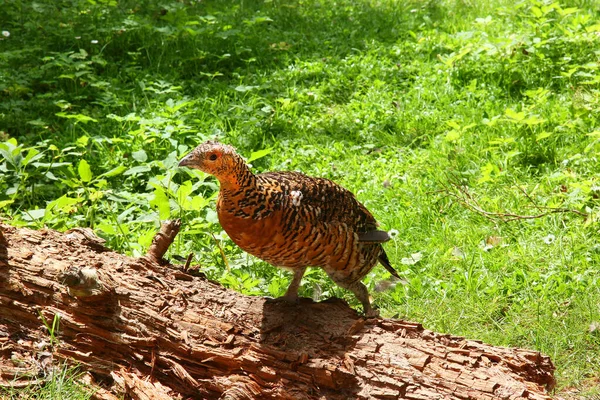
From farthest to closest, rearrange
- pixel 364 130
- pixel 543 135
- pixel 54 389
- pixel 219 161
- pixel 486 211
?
pixel 364 130
pixel 543 135
pixel 486 211
pixel 219 161
pixel 54 389

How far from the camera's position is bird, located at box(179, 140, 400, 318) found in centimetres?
357

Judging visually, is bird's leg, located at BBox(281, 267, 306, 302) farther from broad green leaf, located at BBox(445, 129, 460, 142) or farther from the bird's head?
broad green leaf, located at BBox(445, 129, 460, 142)

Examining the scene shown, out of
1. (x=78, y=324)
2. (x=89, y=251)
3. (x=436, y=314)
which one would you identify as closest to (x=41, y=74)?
(x=89, y=251)

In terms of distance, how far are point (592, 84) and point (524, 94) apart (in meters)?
0.66

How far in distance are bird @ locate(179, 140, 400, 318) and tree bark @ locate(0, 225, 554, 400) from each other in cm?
26

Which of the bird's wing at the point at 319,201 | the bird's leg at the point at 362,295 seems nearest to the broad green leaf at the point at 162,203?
the bird's wing at the point at 319,201

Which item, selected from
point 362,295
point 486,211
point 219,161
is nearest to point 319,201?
point 219,161

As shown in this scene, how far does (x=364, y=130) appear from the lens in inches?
261

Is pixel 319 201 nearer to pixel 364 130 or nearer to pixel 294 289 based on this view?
pixel 294 289

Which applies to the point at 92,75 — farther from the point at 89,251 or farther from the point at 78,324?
the point at 78,324

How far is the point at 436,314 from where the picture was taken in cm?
457

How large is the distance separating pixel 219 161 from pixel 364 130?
324 cm

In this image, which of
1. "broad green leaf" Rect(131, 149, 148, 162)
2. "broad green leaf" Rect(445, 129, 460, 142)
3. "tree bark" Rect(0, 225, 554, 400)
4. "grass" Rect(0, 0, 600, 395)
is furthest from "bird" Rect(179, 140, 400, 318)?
"broad green leaf" Rect(445, 129, 460, 142)

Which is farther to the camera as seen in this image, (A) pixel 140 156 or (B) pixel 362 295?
(A) pixel 140 156
